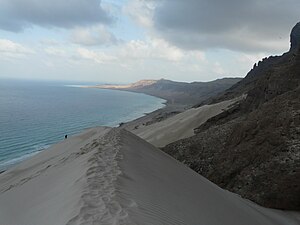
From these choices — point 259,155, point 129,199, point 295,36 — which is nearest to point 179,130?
point 259,155

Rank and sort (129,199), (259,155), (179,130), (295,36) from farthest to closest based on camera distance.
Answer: (295,36)
(179,130)
(259,155)
(129,199)

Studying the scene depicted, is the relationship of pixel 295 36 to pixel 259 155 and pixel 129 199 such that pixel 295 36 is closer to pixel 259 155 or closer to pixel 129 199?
pixel 259 155

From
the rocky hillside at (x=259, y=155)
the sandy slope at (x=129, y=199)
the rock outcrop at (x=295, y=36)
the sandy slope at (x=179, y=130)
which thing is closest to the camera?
the sandy slope at (x=129, y=199)

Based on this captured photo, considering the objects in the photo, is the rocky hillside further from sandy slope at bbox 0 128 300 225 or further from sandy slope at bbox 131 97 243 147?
sandy slope at bbox 131 97 243 147

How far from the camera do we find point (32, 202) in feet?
27.2

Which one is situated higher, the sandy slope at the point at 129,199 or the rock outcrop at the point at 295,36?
the rock outcrop at the point at 295,36

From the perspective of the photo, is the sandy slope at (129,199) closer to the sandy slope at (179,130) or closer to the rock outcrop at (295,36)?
the sandy slope at (179,130)

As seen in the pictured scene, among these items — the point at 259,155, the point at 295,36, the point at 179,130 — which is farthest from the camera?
the point at 295,36

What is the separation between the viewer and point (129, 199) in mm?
6219

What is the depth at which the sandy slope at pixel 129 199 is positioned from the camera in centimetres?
562

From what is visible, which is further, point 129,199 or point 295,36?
point 295,36

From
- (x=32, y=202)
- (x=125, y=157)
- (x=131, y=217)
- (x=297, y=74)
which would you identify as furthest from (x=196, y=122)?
(x=131, y=217)

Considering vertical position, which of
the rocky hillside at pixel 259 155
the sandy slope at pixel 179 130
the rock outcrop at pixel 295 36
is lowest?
the sandy slope at pixel 179 130

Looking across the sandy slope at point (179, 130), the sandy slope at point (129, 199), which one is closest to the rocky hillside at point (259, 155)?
the sandy slope at point (129, 199)
